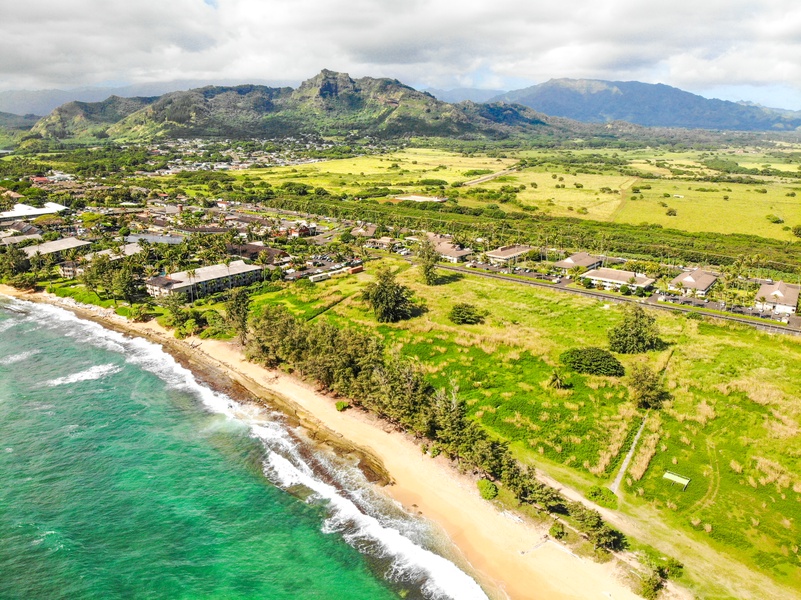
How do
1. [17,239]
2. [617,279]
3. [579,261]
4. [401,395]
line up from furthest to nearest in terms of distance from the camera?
[17,239]
[579,261]
[617,279]
[401,395]

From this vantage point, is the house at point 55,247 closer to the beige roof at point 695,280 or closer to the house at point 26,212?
the house at point 26,212

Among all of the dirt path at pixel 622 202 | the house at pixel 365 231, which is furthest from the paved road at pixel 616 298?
the dirt path at pixel 622 202

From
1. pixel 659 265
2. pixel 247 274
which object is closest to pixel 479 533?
pixel 247 274

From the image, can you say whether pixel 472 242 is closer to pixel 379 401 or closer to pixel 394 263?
pixel 394 263

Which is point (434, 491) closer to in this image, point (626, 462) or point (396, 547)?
point (396, 547)

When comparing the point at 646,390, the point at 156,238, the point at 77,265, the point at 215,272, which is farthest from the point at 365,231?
the point at 646,390

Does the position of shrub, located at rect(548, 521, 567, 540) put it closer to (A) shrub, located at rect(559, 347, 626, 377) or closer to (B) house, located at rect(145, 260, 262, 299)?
(A) shrub, located at rect(559, 347, 626, 377)
